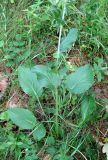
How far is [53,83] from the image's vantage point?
6.30ft

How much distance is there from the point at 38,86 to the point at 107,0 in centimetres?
103

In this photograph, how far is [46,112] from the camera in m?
2.18

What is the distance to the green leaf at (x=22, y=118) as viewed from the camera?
6.41 ft

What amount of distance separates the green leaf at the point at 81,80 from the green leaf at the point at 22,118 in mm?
284

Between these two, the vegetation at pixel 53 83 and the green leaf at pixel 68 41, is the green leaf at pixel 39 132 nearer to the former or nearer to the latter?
the vegetation at pixel 53 83

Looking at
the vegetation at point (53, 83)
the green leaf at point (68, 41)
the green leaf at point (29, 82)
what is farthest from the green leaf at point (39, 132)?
the green leaf at point (68, 41)

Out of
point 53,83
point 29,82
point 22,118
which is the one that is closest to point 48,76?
point 53,83

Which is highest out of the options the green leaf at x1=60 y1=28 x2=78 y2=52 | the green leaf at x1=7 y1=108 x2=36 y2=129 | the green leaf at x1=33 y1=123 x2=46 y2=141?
the green leaf at x1=60 y1=28 x2=78 y2=52

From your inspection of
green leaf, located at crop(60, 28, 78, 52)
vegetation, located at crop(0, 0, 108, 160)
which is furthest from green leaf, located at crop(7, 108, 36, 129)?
green leaf, located at crop(60, 28, 78, 52)

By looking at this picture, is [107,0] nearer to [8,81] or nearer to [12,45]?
[12,45]

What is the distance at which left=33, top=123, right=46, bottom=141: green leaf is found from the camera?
196 cm

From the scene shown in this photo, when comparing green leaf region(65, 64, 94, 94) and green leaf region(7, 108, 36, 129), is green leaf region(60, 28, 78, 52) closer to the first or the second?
green leaf region(65, 64, 94, 94)

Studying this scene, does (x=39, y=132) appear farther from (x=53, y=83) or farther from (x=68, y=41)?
(x=68, y=41)

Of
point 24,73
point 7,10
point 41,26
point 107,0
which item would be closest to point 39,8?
point 41,26
